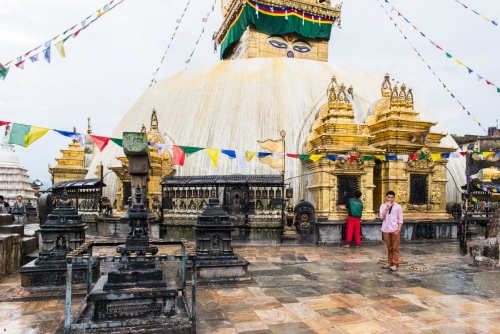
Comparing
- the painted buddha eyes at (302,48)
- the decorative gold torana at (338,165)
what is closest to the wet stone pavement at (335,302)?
the decorative gold torana at (338,165)

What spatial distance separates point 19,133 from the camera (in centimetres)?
916

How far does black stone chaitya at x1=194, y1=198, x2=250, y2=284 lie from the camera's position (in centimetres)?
696

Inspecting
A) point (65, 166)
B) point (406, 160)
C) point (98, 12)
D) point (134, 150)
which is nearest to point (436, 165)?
point (406, 160)

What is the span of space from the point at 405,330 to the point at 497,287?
3.19 meters

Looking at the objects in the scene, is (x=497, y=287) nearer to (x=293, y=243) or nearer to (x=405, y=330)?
(x=405, y=330)

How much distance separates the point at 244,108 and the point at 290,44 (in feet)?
37.2

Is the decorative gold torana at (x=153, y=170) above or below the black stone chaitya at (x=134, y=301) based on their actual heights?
above

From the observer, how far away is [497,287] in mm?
6762

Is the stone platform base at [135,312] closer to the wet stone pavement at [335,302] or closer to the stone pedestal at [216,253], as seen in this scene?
the wet stone pavement at [335,302]

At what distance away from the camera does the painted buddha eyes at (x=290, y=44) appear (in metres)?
26.7

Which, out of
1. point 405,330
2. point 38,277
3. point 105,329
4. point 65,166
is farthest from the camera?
point 65,166

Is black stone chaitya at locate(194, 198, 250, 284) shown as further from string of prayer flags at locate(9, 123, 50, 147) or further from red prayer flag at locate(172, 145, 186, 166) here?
red prayer flag at locate(172, 145, 186, 166)

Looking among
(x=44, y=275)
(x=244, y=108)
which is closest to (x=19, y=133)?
(x=44, y=275)

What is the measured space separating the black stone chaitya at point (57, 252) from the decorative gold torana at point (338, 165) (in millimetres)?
8485
